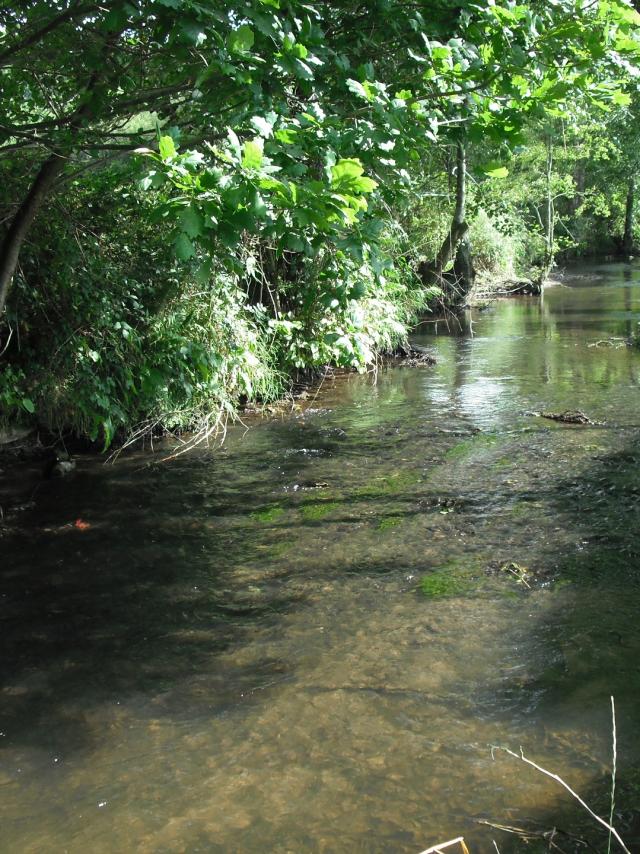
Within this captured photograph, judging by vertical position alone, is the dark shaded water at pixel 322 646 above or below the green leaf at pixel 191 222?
below

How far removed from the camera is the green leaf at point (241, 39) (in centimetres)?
371

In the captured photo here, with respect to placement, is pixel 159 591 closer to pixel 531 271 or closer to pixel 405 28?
pixel 405 28

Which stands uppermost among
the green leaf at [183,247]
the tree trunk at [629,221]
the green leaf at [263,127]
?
the tree trunk at [629,221]

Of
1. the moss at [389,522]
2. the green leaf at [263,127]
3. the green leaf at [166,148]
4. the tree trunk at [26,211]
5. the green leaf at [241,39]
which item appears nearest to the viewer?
the green leaf at [166,148]

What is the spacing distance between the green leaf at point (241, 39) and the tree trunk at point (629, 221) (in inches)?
1605

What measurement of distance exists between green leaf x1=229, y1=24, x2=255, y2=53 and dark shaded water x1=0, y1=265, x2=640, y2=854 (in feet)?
11.2

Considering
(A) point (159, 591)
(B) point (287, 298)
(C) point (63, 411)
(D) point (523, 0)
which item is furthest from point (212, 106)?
(B) point (287, 298)

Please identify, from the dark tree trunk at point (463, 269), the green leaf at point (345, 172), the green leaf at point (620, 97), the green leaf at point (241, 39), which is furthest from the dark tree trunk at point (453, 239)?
the green leaf at point (345, 172)

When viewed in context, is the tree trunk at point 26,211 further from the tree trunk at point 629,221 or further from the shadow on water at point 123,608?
the tree trunk at point 629,221

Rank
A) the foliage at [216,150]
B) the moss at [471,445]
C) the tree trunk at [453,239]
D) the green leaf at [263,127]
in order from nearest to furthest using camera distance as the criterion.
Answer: the green leaf at [263,127] → the foliage at [216,150] → the moss at [471,445] → the tree trunk at [453,239]

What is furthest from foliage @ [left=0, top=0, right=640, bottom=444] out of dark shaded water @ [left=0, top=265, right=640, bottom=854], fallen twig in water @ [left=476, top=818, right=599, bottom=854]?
fallen twig in water @ [left=476, top=818, right=599, bottom=854]

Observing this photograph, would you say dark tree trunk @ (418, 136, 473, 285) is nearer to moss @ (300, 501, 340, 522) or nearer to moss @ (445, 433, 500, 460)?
moss @ (445, 433, 500, 460)

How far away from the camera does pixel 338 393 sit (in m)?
12.0

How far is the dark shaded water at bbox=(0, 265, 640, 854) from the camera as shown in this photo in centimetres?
324
